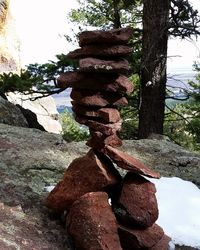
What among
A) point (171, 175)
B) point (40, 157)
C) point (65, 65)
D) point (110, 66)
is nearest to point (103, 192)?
point (110, 66)

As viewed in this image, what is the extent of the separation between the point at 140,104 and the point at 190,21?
2.48 metres

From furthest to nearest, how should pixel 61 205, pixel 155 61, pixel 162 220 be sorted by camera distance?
pixel 155 61 < pixel 162 220 < pixel 61 205

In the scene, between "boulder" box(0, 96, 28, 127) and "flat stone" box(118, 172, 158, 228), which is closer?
"flat stone" box(118, 172, 158, 228)

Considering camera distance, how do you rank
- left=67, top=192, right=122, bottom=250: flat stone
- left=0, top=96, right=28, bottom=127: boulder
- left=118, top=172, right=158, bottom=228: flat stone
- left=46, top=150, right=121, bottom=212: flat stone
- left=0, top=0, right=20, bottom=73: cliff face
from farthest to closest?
1. left=0, top=0, right=20, bottom=73: cliff face
2. left=0, top=96, right=28, bottom=127: boulder
3. left=46, top=150, right=121, bottom=212: flat stone
4. left=118, top=172, right=158, bottom=228: flat stone
5. left=67, top=192, right=122, bottom=250: flat stone

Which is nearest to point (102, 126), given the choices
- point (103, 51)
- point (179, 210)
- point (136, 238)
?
point (103, 51)

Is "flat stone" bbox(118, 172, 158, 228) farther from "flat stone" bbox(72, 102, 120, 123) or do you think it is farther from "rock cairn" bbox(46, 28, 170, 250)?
"flat stone" bbox(72, 102, 120, 123)

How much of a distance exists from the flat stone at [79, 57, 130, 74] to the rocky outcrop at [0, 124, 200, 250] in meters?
→ 1.58

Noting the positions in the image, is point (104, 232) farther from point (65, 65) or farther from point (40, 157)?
point (65, 65)

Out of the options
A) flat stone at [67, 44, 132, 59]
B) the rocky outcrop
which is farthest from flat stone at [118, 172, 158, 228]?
flat stone at [67, 44, 132, 59]

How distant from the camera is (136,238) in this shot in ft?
12.0

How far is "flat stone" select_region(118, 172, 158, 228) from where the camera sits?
3.73 metres

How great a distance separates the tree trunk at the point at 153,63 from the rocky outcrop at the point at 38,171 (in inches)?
65.9

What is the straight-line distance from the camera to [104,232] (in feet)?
11.5

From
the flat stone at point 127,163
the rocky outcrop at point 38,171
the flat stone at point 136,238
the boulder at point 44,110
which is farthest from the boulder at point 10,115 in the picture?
the flat stone at point 136,238
